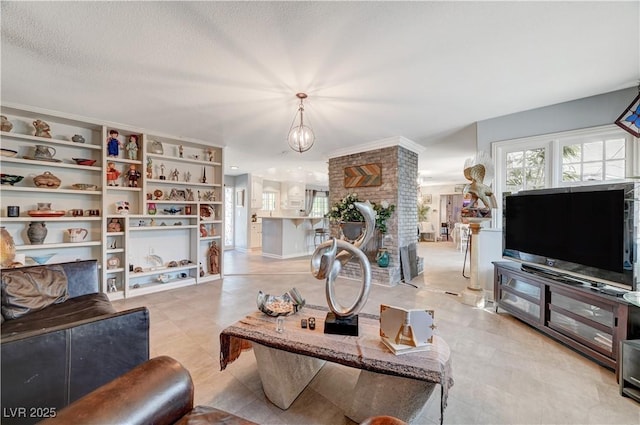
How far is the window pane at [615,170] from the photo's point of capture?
2701 millimetres

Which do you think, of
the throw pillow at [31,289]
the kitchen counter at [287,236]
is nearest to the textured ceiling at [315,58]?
the throw pillow at [31,289]

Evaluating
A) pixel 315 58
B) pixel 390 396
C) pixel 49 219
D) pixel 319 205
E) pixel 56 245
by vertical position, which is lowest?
pixel 390 396

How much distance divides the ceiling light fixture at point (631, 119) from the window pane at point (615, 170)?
0.33 m

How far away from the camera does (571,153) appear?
3018mm

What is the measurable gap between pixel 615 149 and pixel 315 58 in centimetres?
329

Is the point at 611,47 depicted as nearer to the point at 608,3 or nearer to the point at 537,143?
the point at 608,3

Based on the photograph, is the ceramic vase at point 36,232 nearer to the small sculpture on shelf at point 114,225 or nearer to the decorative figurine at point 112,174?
the small sculpture on shelf at point 114,225

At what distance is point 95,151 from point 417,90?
→ 444cm

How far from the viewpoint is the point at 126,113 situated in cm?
336

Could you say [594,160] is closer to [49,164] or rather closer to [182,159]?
[182,159]

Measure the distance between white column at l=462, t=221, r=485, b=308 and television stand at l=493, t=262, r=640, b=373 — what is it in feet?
1.14

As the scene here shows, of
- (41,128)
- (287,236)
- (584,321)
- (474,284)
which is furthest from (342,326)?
(287,236)

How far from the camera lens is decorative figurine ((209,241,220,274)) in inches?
188

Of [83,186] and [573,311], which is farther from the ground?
[83,186]
